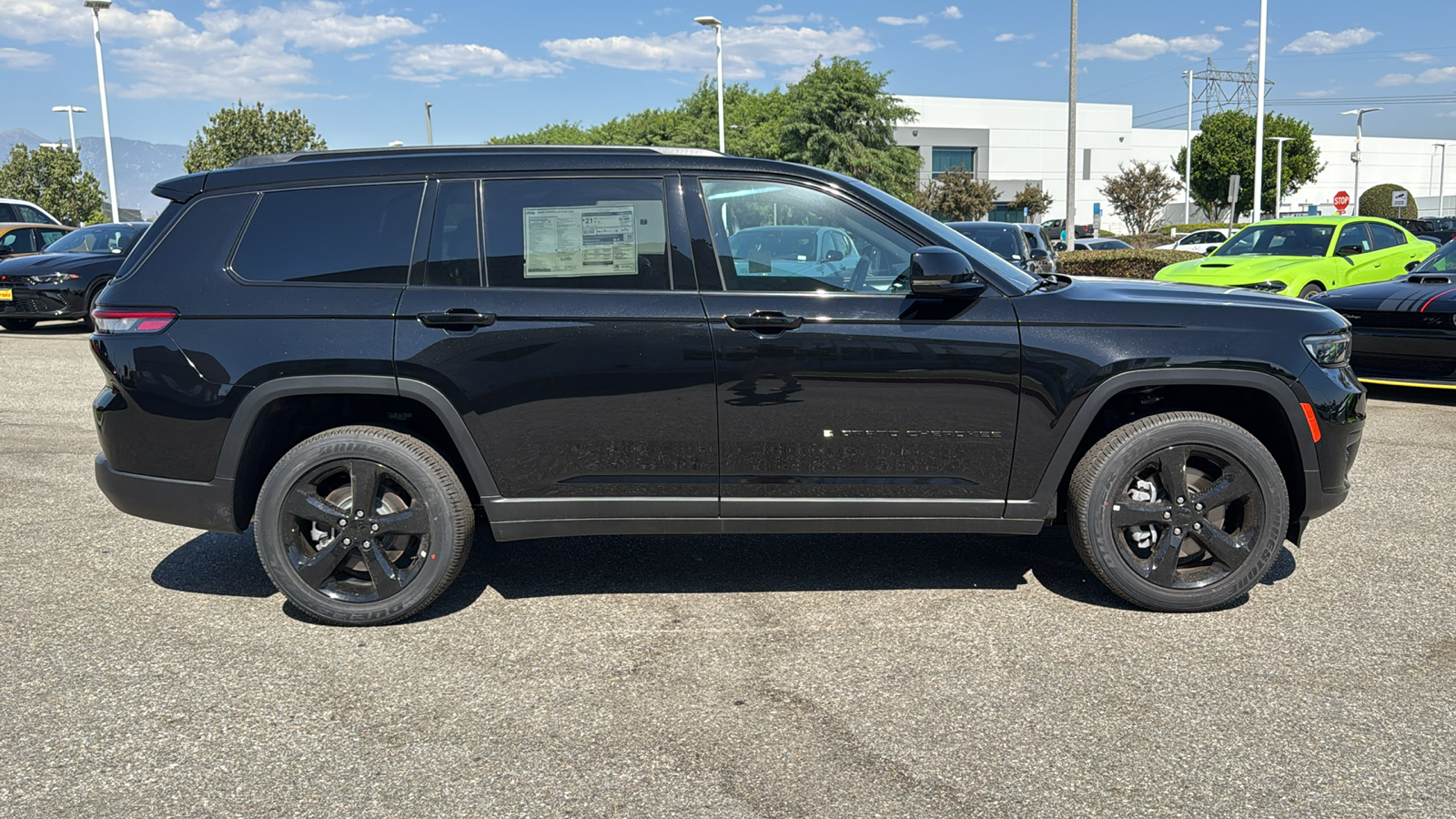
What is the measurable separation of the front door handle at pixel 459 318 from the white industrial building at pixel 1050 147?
224 ft

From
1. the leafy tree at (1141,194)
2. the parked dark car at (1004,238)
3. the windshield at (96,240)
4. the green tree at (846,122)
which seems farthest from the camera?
the leafy tree at (1141,194)

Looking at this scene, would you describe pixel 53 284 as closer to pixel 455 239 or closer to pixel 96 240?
pixel 96 240

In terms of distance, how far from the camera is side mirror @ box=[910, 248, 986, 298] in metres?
3.81

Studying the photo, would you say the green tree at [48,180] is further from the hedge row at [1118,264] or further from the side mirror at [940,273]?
the side mirror at [940,273]

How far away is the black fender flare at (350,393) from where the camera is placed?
4.00 metres

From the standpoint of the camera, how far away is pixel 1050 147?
81.9 metres

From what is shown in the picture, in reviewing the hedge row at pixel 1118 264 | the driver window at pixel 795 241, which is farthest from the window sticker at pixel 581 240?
the hedge row at pixel 1118 264

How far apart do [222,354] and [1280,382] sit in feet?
13.1

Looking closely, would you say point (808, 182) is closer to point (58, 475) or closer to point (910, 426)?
point (910, 426)

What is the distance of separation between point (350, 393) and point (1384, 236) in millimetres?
13810

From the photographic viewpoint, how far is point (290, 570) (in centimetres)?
414

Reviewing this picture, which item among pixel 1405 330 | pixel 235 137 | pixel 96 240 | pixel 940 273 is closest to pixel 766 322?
pixel 940 273

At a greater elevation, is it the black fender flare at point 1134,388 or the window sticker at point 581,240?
the window sticker at point 581,240

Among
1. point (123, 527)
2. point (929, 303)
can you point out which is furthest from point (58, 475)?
point (929, 303)
